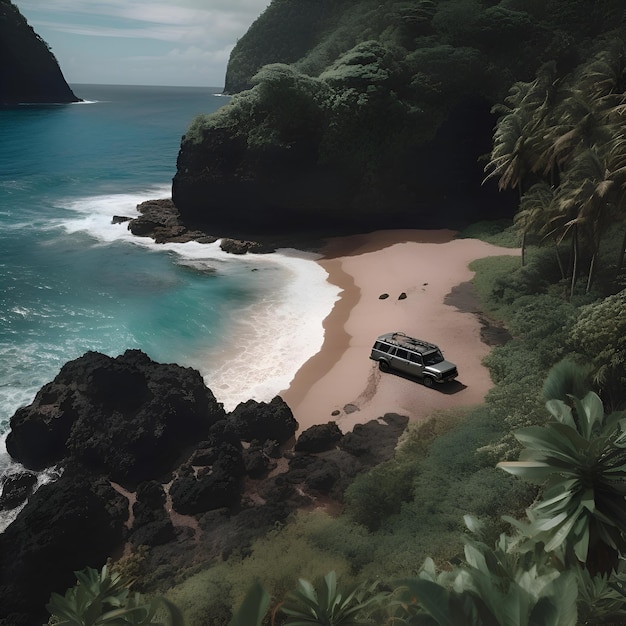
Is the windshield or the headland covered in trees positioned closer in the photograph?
the headland covered in trees

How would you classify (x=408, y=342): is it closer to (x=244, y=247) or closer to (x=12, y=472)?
(x=12, y=472)

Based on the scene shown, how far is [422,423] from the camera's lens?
1980cm

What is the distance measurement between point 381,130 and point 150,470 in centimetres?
3813

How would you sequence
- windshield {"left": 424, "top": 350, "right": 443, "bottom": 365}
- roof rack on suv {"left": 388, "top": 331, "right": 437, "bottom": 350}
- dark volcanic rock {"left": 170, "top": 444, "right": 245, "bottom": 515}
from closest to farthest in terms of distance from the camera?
dark volcanic rock {"left": 170, "top": 444, "right": 245, "bottom": 515}
windshield {"left": 424, "top": 350, "right": 443, "bottom": 365}
roof rack on suv {"left": 388, "top": 331, "right": 437, "bottom": 350}

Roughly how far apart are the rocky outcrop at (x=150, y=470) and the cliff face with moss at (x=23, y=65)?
14810cm

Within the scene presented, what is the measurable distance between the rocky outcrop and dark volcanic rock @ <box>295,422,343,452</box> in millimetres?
42

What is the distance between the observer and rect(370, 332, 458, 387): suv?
23.1m

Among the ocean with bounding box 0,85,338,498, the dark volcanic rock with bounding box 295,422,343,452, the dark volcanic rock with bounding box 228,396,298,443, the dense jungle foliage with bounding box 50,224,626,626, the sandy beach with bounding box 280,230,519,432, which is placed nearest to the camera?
the dense jungle foliage with bounding box 50,224,626,626

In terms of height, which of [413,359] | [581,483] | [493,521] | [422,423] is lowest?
[422,423]

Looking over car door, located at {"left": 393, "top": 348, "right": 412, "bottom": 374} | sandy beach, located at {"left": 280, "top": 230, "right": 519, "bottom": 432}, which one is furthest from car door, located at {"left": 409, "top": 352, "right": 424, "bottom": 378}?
sandy beach, located at {"left": 280, "top": 230, "right": 519, "bottom": 432}

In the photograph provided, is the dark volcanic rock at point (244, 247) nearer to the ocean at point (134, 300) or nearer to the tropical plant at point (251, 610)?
the ocean at point (134, 300)

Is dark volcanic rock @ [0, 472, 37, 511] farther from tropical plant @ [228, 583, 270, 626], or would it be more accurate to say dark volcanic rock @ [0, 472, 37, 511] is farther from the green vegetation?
the green vegetation

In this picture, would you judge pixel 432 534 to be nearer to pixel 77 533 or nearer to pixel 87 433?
pixel 77 533

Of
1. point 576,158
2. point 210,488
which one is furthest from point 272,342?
point 576,158
